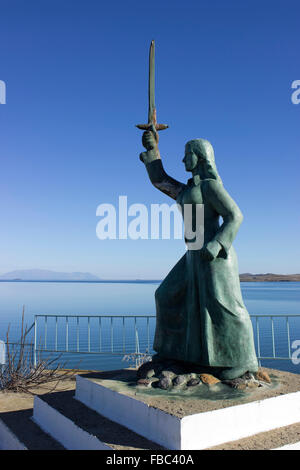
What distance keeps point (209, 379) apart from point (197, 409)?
69 cm

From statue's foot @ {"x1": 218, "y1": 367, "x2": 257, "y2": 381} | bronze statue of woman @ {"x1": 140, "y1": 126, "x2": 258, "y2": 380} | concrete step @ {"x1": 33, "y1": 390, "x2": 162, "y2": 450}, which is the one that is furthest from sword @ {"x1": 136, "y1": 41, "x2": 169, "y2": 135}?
concrete step @ {"x1": 33, "y1": 390, "x2": 162, "y2": 450}

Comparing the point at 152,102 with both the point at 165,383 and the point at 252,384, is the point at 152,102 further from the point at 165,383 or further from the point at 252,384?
the point at 252,384

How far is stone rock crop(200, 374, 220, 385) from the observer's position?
145 inches

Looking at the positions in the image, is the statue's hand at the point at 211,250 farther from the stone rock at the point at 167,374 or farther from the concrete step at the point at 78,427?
the concrete step at the point at 78,427

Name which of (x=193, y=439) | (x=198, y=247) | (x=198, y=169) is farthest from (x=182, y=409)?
(x=198, y=169)

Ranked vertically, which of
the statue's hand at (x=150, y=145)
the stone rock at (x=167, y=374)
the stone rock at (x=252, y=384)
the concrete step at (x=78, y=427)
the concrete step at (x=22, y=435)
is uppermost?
the statue's hand at (x=150, y=145)

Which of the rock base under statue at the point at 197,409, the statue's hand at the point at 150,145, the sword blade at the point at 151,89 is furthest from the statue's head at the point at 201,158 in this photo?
the rock base under statue at the point at 197,409

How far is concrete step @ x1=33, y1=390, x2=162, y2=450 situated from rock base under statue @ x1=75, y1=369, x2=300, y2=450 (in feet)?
0.34

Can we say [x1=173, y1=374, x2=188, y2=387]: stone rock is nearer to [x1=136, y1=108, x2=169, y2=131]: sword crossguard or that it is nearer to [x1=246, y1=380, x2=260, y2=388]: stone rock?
[x1=246, y1=380, x2=260, y2=388]: stone rock

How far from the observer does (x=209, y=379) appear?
3719 millimetres

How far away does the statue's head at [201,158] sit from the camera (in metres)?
4.29

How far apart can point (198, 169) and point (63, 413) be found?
3019 millimetres

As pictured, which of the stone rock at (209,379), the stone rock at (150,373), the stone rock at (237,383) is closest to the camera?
the stone rock at (237,383)
